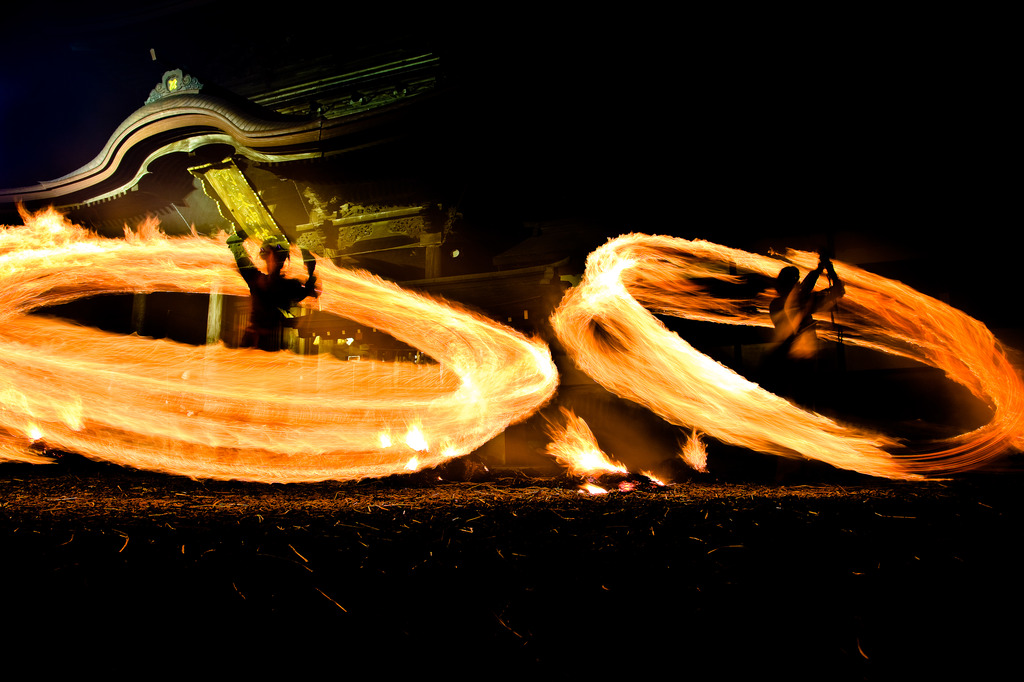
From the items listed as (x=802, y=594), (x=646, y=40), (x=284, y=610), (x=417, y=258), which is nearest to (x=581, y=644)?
(x=802, y=594)

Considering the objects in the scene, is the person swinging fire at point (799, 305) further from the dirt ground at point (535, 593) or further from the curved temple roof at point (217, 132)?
the curved temple roof at point (217, 132)

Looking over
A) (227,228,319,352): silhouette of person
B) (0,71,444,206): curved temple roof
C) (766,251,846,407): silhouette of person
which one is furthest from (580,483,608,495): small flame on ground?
(0,71,444,206): curved temple roof

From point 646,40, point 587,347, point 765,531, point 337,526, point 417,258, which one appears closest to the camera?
point 765,531

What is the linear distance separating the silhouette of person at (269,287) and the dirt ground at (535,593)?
11.2 feet

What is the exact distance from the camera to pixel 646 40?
3553mm

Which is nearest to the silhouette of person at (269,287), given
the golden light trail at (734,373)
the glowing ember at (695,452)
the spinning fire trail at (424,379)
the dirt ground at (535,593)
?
the spinning fire trail at (424,379)

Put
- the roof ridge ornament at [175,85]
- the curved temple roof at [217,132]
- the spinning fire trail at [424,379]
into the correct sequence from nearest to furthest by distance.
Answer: the curved temple roof at [217,132], the roof ridge ornament at [175,85], the spinning fire trail at [424,379]

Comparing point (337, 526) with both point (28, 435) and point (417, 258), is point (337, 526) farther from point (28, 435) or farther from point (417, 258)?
point (28, 435)

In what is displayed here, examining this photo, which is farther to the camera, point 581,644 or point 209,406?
point 209,406

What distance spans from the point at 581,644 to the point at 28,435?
7861 mm

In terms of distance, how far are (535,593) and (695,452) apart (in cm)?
436

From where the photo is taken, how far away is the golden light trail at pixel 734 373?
182 inches

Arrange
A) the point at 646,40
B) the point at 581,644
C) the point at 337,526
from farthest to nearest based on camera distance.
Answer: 1. the point at 646,40
2. the point at 337,526
3. the point at 581,644

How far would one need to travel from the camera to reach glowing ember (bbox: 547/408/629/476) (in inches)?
217
